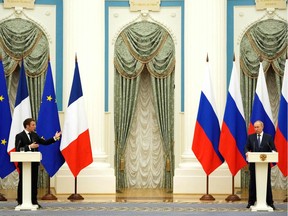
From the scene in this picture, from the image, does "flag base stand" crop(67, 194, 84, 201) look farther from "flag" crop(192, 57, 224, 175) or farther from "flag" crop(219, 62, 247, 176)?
"flag" crop(219, 62, 247, 176)

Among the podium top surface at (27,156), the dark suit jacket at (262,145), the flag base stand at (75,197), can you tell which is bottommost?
the flag base stand at (75,197)

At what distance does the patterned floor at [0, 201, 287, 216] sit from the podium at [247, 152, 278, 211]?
0.74 ft

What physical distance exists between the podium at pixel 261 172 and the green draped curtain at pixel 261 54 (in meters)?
4.59

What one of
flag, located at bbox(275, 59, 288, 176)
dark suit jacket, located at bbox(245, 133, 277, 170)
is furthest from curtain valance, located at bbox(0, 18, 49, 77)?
dark suit jacket, located at bbox(245, 133, 277, 170)

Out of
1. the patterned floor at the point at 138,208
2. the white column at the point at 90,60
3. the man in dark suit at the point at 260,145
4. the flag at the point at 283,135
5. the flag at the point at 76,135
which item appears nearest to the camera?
the patterned floor at the point at 138,208

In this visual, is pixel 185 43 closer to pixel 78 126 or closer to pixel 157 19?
pixel 157 19

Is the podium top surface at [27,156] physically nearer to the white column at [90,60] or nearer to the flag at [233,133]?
the white column at [90,60]

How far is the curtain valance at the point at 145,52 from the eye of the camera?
16859mm

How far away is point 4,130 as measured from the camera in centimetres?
1445

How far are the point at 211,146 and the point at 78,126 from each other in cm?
266

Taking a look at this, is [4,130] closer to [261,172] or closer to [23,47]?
[23,47]

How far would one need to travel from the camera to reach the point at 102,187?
15.7m

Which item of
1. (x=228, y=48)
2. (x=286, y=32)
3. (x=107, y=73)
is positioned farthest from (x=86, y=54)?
(x=286, y=32)

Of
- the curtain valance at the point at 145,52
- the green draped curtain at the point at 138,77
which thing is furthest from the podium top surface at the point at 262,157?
the curtain valance at the point at 145,52
